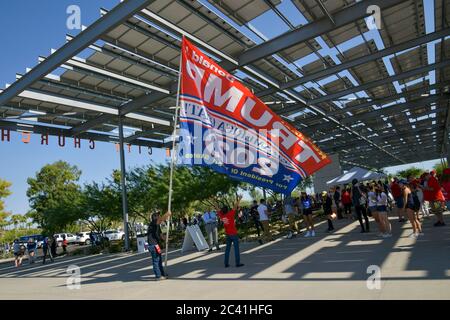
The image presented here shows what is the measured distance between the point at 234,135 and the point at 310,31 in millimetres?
5722

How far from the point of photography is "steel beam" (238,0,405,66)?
36.4ft

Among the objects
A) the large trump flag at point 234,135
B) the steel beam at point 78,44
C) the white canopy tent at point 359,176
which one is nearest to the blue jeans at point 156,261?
the large trump flag at point 234,135

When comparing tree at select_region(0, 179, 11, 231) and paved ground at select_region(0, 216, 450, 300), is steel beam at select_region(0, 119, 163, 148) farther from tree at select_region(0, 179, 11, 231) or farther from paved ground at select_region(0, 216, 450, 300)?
tree at select_region(0, 179, 11, 231)

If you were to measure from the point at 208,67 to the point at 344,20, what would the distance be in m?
5.35

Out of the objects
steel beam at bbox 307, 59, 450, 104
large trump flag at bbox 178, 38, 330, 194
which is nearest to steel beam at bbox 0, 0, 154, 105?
large trump flag at bbox 178, 38, 330, 194

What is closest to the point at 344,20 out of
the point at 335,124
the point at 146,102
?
the point at 146,102

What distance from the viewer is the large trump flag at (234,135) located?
820 centimetres

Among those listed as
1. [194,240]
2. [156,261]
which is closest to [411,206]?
[156,261]

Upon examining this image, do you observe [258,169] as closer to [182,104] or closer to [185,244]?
[182,104]

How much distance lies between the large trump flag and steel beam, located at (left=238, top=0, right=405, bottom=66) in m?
4.55

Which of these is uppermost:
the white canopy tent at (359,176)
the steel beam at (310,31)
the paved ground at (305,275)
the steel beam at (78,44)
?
the steel beam at (78,44)

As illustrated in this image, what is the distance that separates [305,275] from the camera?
25.0ft

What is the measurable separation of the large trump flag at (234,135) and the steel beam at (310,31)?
455 cm

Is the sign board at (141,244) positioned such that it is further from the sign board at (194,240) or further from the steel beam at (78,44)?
the steel beam at (78,44)
